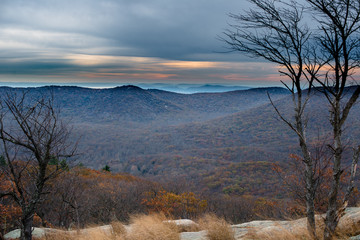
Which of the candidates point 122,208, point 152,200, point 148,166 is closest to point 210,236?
point 122,208

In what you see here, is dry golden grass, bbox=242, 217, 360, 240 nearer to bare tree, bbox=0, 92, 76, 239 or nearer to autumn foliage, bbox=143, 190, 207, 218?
bare tree, bbox=0, 92, 76, 239

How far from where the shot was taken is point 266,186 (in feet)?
249

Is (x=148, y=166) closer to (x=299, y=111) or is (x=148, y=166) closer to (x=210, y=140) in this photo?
(x=210, y=140)

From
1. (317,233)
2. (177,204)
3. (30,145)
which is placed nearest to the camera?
(317,233)

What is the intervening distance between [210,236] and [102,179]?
47344 millimetres

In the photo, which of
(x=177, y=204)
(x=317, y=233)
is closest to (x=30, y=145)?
(x=317, y=233)

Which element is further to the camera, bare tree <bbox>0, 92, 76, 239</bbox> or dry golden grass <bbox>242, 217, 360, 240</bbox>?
bare tree <bbox>0, 92, 76, 239</bbox>

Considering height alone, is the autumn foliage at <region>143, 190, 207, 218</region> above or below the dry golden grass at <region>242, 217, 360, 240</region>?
below

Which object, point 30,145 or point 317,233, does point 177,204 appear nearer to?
point 30,145

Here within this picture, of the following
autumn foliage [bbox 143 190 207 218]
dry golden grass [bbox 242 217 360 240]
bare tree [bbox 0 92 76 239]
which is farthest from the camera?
autumn foliage [bbox 143 190 207 218]

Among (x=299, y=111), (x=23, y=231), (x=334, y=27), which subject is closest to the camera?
(x=334, y=27)

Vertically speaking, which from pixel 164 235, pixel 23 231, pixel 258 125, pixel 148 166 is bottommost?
pixel 148 166

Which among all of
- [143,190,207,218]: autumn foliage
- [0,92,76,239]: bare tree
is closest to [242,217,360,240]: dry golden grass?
[0,92,76,239]: bare tree

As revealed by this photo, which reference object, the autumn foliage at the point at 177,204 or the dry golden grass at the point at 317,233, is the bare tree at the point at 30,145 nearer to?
the dry golden grass at the point at 317,233
